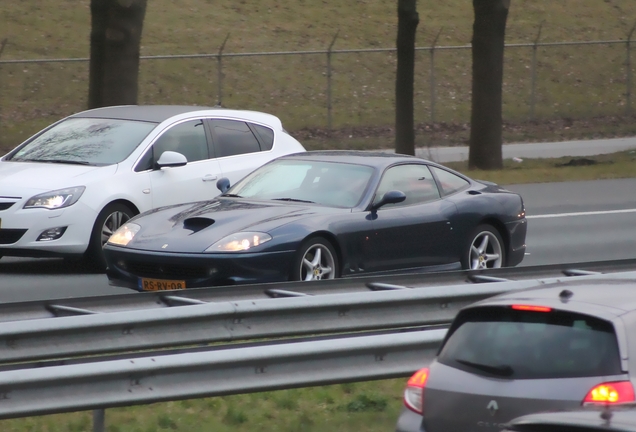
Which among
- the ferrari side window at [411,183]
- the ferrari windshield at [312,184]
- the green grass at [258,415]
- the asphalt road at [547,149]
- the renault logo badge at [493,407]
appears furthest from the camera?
the asphalt road at [547,149]

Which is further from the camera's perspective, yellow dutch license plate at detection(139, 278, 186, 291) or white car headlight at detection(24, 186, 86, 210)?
white car headlight at detection(24, 186, 86, 210)

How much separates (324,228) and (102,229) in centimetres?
304

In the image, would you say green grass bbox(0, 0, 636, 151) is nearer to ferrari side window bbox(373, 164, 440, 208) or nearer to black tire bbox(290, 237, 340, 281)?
ferrari side window bbox(373, 164, 440, 208)

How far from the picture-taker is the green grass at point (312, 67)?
101ft

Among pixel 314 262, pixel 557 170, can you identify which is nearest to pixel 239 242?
pixel 314 262

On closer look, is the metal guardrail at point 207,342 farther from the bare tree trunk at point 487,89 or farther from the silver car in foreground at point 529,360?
the bare tree trunk at point 487,89

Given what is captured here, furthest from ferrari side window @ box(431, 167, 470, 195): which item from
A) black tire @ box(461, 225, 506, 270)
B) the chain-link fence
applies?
the chain-link fence

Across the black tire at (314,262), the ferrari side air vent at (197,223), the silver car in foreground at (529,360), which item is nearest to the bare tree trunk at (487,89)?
the black tire at (314,262)

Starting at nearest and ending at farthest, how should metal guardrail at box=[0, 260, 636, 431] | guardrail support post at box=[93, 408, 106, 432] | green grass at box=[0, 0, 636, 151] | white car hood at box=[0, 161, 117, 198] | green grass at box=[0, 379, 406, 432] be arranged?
metal guardrail at box=[0, 260, 636, 431] → guardrail support post at box=[93, 408, 106, 432] → green grass at box=[0, 379, 406, 432] → white car hood at box=[0, 161, 117, 198] → green grass at box=[0, 0, 636, 151]

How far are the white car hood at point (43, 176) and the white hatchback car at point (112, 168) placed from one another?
0.01 meters

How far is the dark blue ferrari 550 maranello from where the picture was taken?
916 centimetres

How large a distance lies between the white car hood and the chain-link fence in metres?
15.4

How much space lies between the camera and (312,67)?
34812mm

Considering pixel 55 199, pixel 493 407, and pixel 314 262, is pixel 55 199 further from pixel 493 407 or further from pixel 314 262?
pixel 493 407
